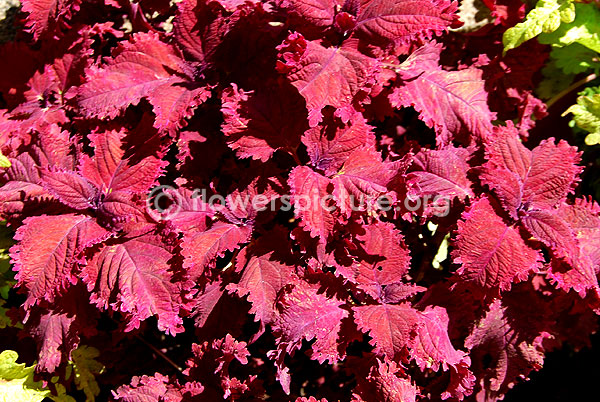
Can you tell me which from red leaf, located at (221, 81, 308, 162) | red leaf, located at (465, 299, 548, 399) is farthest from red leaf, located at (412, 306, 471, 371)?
red leaf, located at (221, 81, 308, 162)

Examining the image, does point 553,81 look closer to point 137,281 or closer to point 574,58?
point 574,58

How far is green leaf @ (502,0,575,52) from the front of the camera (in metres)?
1.49

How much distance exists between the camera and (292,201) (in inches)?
51.3

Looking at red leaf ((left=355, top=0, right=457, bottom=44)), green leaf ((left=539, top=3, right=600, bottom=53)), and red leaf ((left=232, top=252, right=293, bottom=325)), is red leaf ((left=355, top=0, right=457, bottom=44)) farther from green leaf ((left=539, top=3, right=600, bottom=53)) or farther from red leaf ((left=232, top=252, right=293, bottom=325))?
red leaf ((left=232, top=252, right=293, bottom=325))

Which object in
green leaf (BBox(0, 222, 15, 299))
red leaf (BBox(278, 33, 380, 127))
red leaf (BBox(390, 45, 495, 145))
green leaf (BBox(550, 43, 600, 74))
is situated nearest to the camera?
red leaf (BBox(278, 33, 380, 127))

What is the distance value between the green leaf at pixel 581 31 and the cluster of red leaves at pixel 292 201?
22 cm

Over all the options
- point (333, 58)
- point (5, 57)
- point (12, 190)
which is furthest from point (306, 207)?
point (5, 57)

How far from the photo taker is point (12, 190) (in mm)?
1397

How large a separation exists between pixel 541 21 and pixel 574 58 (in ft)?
1.23

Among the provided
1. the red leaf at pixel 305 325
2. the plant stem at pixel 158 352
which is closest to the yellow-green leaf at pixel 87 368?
the plant stem at pixel 158 352

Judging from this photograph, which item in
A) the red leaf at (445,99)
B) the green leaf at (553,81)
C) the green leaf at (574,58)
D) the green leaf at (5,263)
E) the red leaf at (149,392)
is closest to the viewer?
the red leaf at (149,392)

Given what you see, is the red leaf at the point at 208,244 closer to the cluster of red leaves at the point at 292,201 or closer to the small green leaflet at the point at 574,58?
Answer: the cluster of red leaves at the point at 292,201

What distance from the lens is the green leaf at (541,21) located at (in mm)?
1494

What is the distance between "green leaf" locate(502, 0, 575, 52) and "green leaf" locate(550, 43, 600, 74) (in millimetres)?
286
